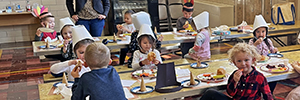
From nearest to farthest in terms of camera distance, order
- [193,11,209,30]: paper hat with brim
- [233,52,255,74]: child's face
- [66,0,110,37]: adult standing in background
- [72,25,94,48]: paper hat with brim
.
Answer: [233,52,255,74]: child's face
[72,25,94,48]: paper hat with brim
[193,11,209,30]: paper hat with brim
[66,0,110,37]: adult standing in background

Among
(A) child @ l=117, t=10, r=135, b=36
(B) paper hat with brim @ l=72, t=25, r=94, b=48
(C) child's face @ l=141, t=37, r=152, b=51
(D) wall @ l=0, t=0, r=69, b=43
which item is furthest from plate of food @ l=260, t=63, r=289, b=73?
(D) wall @ l=0, t=0, r=69, b=43

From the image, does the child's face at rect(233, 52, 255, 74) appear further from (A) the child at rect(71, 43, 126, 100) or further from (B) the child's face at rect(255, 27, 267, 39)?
(B) the child's face at rect(255, 27, 267, 39)

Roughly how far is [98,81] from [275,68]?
5.53 ft

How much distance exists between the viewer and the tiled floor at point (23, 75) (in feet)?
15.1

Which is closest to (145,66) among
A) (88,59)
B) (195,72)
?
(195,72)

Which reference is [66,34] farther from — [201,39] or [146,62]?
[201,39]

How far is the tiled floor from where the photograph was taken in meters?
4.59

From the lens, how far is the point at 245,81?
2.60m

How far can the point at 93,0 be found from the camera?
18.2 ft

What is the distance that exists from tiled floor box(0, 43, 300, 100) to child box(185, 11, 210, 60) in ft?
3.56

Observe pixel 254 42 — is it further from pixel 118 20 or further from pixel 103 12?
pixel 118 20

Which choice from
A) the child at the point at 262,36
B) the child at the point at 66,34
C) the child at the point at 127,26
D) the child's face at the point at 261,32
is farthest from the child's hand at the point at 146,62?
the child at the point at 127,26

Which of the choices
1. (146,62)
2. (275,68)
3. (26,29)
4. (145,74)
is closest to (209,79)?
(145,74)

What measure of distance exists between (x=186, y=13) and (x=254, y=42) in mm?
2055
